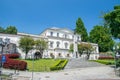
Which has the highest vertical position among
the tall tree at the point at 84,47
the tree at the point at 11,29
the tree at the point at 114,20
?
the tree at the point at 11,29

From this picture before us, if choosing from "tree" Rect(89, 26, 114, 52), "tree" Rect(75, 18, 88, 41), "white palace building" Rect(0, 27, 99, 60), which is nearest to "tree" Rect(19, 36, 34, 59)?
"white palace building" Rect(0, 27, 99, 60)

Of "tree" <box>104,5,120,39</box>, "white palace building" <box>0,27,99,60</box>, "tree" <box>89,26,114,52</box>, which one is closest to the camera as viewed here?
"tree" <box>104,5,120,39</box>

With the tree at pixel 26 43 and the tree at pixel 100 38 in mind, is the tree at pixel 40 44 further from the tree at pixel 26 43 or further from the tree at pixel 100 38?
the tree at pixel 100 38

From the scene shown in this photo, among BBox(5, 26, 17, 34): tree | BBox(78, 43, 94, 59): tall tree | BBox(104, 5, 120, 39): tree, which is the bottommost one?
BBox(78, 43, 94, 59): tall tree

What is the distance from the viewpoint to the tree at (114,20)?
34.6m

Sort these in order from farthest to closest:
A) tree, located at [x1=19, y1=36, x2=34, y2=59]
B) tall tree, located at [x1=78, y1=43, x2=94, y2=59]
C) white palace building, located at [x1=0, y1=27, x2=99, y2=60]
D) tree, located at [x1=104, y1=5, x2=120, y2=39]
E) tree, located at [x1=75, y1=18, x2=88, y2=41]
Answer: tree, located at [x1=75, y1=18, x2=88, y2=41], white palace building, located at [x1=0, y1=27, x2=99, y2=60], tall tree, located at [x1=78, y1=43, x2=94, y2=59], tree, located at [x1=19, y1=36, x2=34, y2=59], tree, located at [x1=104, y1=5, x2=120, y2=39]

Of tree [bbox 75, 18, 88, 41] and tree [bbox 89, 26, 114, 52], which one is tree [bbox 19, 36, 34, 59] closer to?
tree [bbox 75, 18, 88, 41]

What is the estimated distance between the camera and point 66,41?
73.3 m

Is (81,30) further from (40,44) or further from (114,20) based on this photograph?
(114,20)

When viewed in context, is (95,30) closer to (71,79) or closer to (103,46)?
(103,46)

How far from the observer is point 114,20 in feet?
117

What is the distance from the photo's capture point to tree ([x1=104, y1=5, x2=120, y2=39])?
3461cm

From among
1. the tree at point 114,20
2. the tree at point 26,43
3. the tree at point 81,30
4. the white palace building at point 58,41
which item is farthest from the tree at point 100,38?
the tree at point 114,20

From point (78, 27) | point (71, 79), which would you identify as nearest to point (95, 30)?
point (78, 27)
